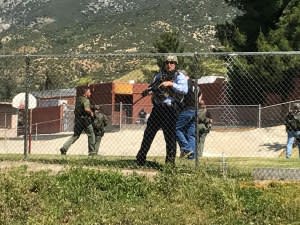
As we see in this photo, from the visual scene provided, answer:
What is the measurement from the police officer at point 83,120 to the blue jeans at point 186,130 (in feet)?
9.07

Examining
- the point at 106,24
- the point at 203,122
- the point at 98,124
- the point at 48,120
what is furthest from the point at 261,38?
the point at 106,24

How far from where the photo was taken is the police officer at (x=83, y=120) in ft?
45.1

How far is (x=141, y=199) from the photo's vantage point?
7.57 metres

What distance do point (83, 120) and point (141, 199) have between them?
666 centimetres

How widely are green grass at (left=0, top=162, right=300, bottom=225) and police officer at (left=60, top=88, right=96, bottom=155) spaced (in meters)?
5.25

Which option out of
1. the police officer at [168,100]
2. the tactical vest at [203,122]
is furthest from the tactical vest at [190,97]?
the tactical vest at [203,122]

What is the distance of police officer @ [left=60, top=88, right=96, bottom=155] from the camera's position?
13.8 metres

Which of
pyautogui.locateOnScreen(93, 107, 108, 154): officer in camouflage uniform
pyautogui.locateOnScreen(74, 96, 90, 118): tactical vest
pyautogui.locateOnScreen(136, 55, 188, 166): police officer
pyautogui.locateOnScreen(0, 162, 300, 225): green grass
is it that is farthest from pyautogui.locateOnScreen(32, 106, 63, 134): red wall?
pyautogui.locateOnScreen(0, 162, 300, 225): green grass

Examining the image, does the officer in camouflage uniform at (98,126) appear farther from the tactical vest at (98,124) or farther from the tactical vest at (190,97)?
the tactical vest at (190,97)

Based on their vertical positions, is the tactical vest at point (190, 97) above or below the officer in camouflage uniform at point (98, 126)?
above

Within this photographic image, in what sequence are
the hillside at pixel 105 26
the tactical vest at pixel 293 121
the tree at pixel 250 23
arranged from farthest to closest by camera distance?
the hillside at pixel 105 26
the tree at pixel 250 23
the tactical vest at pixel 293 121

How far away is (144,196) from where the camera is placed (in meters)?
7.66

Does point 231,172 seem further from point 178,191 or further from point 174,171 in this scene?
point 178,191

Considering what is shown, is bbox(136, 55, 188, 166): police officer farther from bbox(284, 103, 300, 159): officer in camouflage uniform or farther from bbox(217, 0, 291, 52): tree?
bbox(217, 0, 291, 52): tree
